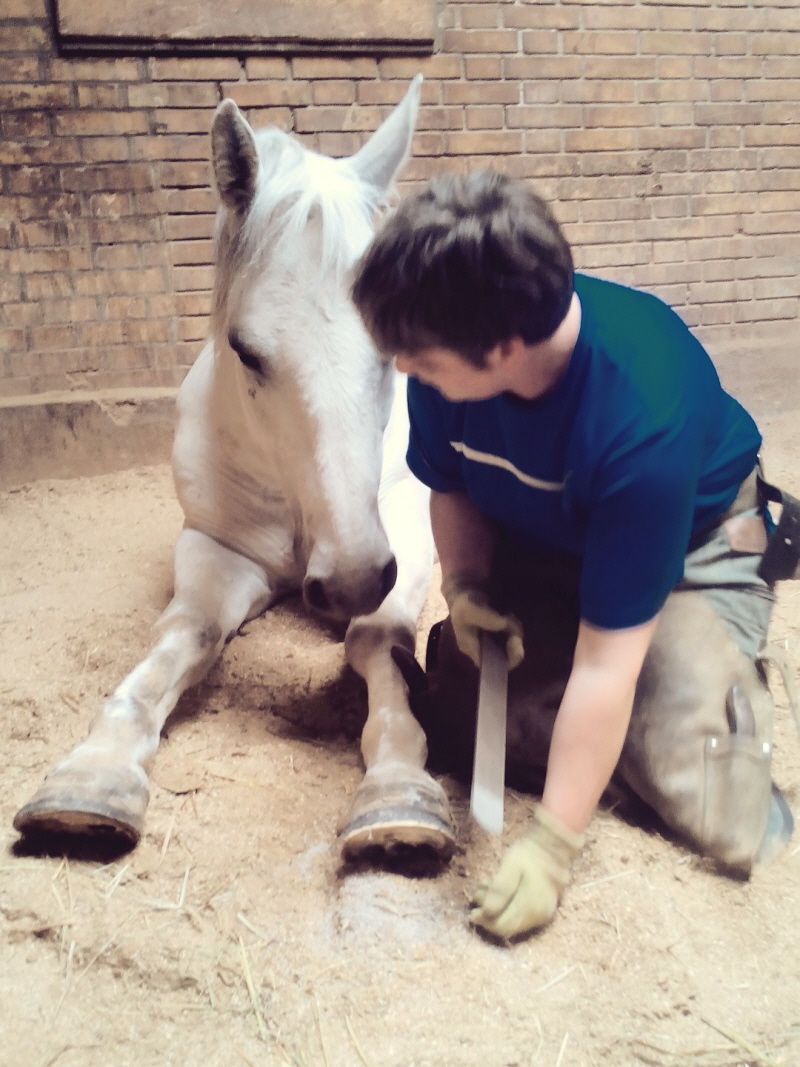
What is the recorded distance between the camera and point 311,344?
146cm

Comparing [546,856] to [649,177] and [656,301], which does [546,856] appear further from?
[649,177]

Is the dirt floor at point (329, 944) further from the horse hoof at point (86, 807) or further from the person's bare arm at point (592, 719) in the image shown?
the person's bare arm at point (592, 719)

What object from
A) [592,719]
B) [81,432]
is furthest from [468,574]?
[81,432]

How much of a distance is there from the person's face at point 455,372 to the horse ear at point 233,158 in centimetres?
76

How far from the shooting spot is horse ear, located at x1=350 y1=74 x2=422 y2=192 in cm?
178

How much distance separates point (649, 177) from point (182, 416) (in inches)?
106

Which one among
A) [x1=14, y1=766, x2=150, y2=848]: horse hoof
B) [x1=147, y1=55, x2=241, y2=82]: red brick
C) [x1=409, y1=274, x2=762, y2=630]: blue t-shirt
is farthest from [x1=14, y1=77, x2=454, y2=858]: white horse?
[x1=147, y1=55, x2=241, y2=82]: red brick

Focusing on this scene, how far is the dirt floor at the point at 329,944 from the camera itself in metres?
0.92

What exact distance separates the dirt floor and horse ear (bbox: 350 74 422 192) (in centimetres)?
121

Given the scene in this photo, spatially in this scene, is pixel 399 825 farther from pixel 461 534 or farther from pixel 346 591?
pixel 461 534

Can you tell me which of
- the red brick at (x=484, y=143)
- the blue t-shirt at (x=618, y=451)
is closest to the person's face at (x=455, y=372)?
the blue t-shirt at (x=618, y=451)

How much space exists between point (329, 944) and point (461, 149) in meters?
3.30

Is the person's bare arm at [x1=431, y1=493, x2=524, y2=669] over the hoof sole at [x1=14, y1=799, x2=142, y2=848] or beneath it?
over

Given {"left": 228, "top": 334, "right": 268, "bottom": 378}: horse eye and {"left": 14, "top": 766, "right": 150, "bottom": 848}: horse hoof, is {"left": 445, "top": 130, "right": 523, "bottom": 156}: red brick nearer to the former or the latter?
{"left": 228, "top": 334, "right": 268, "bottom": 378}: horse eye
